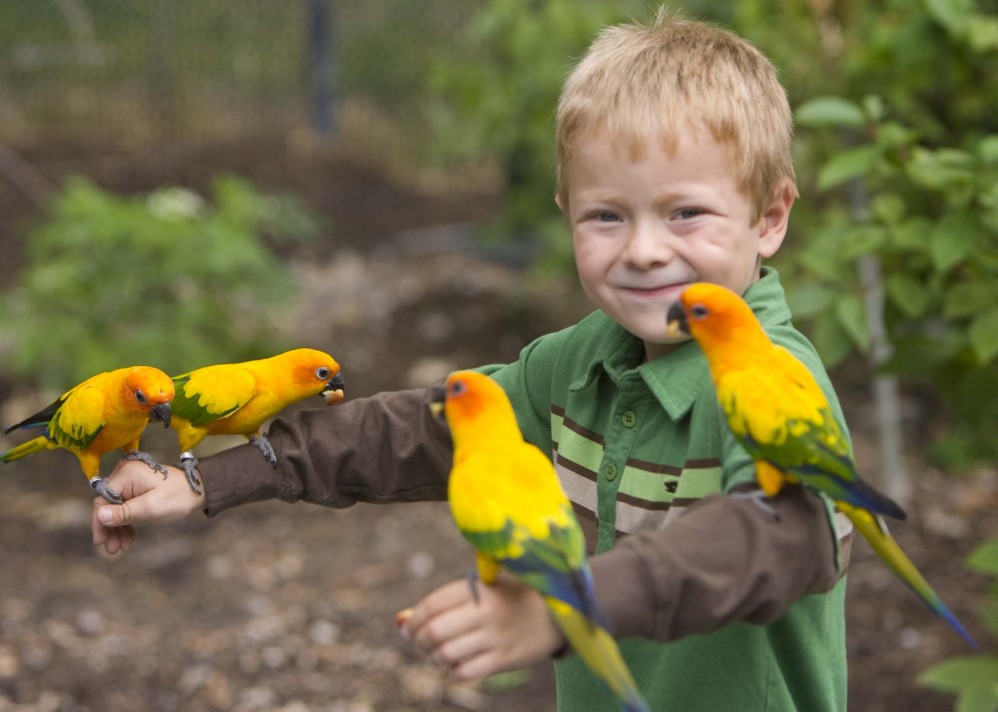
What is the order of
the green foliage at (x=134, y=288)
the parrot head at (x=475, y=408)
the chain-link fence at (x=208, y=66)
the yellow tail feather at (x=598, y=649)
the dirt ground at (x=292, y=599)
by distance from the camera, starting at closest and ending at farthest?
1. the yellow tail feather at (x=598, y=649)
2. the parrot head at (x=475, y=408)
3. the dirt ground at (x=292, y=599)
4. the green foliage at (x=134, y=288)
5. the chain-link fence at (x=208, y=66)

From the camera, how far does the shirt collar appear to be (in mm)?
1727

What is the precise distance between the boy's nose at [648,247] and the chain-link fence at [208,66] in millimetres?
6658

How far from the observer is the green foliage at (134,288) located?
14.9ft

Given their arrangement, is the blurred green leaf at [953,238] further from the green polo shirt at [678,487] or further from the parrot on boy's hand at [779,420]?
the parrot on boy's hand at [779,420]

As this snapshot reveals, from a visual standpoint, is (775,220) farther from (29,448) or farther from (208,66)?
(208,66)

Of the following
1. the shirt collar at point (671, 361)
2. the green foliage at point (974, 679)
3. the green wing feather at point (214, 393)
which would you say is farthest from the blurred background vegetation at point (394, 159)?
the green wing feather at point (214, 393)

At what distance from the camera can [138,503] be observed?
180cm

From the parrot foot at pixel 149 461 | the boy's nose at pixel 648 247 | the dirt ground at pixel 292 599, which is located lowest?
the dirt ground at pixel 292 599

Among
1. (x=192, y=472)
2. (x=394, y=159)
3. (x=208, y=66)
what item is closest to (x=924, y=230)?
(x=192, y=472)

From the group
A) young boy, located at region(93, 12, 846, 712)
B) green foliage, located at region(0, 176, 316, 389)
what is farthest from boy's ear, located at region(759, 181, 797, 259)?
green foliage, located at region(0, 176, 316, 389)

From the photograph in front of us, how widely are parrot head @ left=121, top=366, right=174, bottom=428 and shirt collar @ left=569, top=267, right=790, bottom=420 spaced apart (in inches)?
25.7

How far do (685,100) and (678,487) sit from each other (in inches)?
22.5

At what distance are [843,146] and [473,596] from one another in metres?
3.56

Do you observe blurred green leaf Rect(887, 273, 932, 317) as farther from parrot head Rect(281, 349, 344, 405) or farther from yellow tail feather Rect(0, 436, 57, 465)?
yellow tail feather Rect(0, 436, 57, 465)
